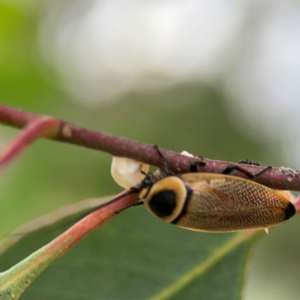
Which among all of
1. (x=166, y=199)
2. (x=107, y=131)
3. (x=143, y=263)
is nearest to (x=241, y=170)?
(x=166, y=199)

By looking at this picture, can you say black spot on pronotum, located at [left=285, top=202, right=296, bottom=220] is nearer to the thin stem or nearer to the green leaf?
the thin stem

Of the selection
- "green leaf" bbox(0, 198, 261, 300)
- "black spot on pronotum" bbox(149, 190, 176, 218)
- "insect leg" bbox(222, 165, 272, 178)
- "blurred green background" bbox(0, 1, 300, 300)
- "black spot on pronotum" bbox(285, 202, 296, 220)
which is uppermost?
"blurred green background" bbox(0, 1, 300, 300)

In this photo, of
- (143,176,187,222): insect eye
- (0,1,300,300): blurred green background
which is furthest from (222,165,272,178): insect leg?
(0,1,300,300): blurred green background

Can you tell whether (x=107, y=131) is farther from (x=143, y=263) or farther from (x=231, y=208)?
(x=231, y=208)

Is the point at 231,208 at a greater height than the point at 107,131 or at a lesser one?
lesser

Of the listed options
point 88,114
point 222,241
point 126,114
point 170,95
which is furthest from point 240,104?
point 222,241

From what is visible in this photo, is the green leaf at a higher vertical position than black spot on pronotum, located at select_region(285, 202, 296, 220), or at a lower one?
lower

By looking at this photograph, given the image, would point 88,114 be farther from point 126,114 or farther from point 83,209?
point 83,209
